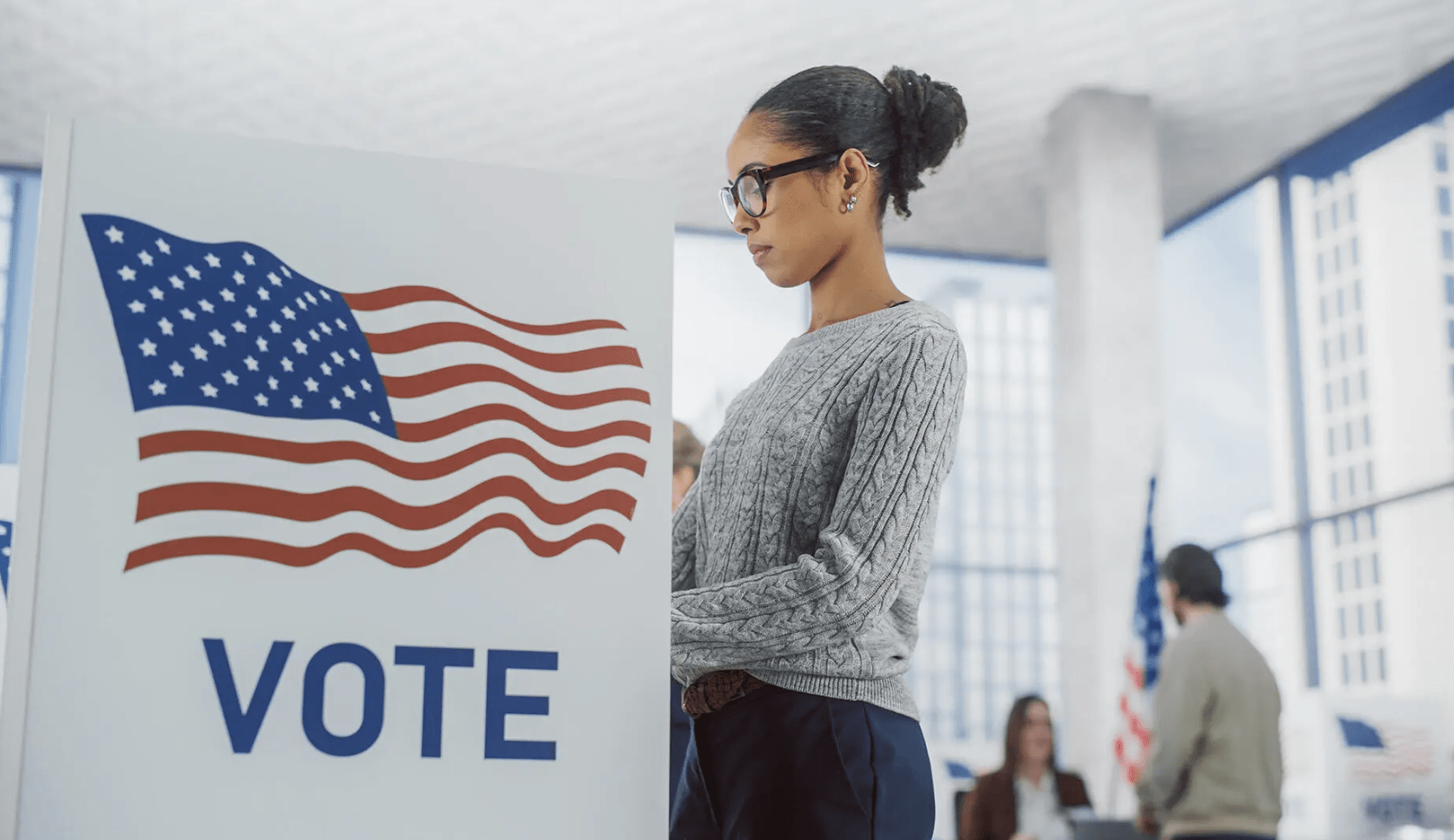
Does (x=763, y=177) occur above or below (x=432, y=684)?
above

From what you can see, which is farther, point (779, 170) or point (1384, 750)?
point (1384, 750)

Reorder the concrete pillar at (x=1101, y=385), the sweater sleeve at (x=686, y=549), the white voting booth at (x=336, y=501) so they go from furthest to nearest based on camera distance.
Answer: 1. the concrete pillar at (x=1101, y=385)
2. the sweater sleeve at (x=686, y=549)
3. the white voting booth at (x=336, y=501)

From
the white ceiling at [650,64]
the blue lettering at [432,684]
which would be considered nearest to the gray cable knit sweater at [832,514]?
the blue lettering at [432,684]

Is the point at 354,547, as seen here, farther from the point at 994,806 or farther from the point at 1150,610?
the point at 1150,610

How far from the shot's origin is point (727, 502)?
1312 mm

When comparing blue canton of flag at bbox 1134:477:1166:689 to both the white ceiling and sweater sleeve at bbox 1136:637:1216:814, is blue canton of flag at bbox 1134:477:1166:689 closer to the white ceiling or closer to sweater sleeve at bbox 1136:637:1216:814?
the white ceiling

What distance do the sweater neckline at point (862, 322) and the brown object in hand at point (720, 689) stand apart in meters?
0.34

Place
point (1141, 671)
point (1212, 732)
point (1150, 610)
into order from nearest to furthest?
point (1212, 732) → point (1141, 671) → point (1150, 610)

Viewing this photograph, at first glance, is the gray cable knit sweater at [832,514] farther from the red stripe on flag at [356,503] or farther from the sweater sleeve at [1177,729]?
the sweater sleeve at [1177,729]

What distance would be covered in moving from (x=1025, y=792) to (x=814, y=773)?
3.66 metres

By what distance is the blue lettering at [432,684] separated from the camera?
0.98 metres

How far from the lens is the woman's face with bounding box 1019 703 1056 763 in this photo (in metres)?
4.61

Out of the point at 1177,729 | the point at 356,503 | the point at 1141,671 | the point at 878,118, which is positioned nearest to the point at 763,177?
the point at 878,118

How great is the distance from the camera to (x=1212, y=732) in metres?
3.58
